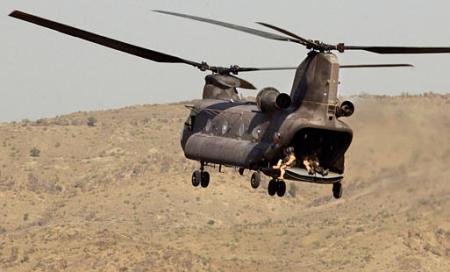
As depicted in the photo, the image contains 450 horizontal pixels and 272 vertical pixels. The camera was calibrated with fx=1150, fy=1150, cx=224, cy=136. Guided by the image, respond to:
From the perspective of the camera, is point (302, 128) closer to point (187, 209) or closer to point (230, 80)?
point (230, 80)

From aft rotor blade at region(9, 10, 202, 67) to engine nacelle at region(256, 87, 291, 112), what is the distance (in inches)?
171

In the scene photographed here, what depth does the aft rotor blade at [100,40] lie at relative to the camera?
34.5 metres

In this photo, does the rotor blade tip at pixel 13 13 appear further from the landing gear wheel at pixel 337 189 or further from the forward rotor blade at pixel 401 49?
the landing gear wheel at pixel 337 189

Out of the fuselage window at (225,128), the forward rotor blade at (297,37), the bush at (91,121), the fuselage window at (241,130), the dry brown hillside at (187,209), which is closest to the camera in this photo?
the forward rotor blade at (297,37)

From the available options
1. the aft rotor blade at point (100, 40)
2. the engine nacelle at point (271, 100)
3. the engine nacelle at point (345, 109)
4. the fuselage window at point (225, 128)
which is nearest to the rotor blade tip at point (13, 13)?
the aft rotor blade at point (100, 40)

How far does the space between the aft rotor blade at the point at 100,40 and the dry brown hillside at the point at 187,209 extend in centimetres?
820

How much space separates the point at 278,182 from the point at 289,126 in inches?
84.1

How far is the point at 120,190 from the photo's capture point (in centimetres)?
11106

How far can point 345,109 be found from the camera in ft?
114

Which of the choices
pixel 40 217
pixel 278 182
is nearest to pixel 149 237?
pixel 40 217

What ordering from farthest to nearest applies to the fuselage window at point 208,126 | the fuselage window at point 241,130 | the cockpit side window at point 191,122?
the cockpit side window at point 191,122 < the fuselage window at point 208,126 < the fuselage window at point 241,130

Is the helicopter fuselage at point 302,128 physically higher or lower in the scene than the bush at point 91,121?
lower

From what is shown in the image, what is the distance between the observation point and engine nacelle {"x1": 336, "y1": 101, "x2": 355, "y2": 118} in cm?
3456

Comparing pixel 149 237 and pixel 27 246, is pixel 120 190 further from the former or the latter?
pixel 27 246
